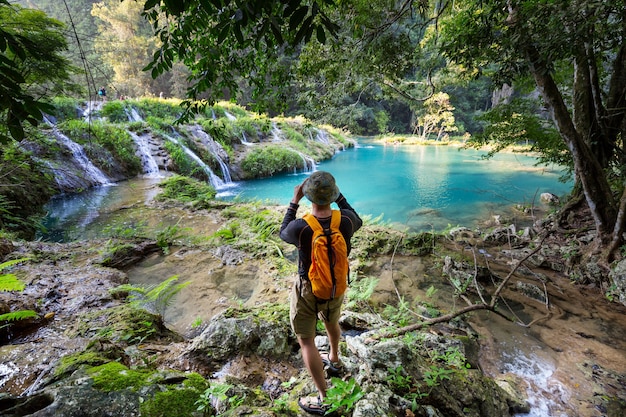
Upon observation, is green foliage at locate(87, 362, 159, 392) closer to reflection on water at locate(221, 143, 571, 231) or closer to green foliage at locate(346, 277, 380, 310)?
green foliage at locate(346, 277, 380, 310)

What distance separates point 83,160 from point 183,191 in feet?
13.5

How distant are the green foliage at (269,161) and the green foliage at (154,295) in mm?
12689

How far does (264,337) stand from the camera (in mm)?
2990

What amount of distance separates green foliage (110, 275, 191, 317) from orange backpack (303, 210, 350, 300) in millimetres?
2055

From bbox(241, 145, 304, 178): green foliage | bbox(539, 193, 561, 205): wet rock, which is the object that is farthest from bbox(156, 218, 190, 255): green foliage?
bbox(539, 193, 561, 205): wet rock

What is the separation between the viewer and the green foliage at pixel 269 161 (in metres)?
16.4

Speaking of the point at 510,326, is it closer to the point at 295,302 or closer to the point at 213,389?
the point at 295,302

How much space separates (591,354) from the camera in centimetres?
369

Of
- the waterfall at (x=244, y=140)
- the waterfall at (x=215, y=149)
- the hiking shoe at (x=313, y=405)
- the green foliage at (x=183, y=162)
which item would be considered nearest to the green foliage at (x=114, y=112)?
the waterfall at (x=215, y=149)

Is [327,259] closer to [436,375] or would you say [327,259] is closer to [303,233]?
[303,233]

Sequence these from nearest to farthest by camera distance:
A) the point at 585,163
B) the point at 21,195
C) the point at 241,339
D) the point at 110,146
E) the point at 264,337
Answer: the point at 241,339 < the point at 264,337 < the point at 585,163 < the point at 21,195 < the point at 110,146

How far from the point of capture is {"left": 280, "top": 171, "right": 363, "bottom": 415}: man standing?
2150 mm

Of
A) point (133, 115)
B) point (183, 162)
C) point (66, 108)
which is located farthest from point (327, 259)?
point (133, 115)

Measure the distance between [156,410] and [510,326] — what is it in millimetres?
4360
